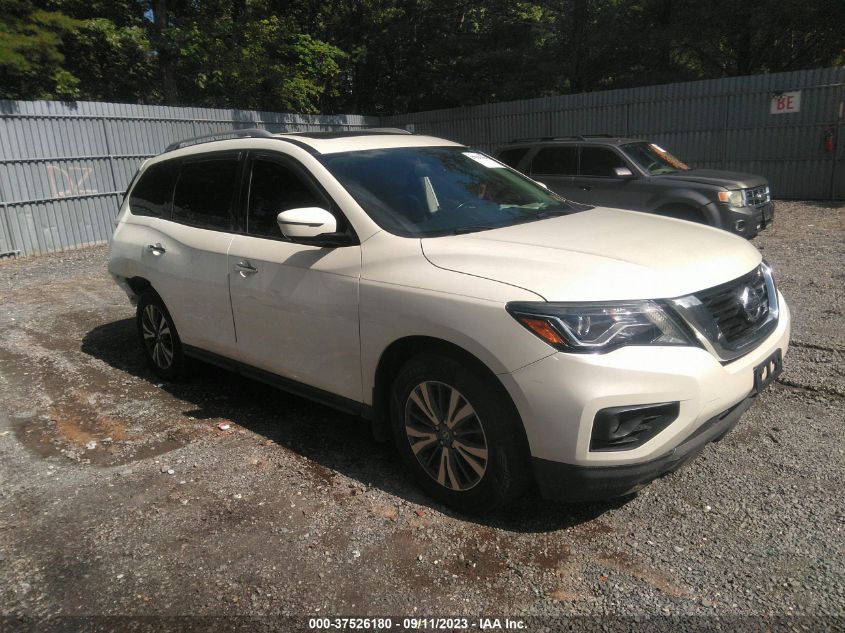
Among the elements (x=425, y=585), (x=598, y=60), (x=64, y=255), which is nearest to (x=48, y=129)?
(x=64, y=255)

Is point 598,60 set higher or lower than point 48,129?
higher

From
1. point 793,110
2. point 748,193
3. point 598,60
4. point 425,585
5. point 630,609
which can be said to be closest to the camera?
point 630,609

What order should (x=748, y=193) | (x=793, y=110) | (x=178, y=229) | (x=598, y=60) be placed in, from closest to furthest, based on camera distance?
(x=178, y=229)
(x=748, y=193)
(x=793, y=110)
(x=598, y=60)

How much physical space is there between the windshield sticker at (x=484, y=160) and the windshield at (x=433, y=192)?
0.04 metres

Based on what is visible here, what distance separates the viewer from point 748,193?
8.97 metres

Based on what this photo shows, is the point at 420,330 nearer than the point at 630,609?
No

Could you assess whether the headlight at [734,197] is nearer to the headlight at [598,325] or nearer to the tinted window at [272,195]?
the tinted window at [272,195]

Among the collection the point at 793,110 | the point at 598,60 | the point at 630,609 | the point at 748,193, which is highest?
the point at 598,60

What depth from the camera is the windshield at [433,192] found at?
11.7ft

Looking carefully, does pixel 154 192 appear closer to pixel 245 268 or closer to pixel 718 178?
→ pixel 245 268

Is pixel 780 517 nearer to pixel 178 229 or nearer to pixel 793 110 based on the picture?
pixel 178 229

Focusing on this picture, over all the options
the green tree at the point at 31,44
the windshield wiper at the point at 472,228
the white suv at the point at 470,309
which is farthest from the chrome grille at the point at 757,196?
the green tree at the point at 31,44

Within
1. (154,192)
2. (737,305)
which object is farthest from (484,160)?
(154,192)

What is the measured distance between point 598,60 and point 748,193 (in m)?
16.6
